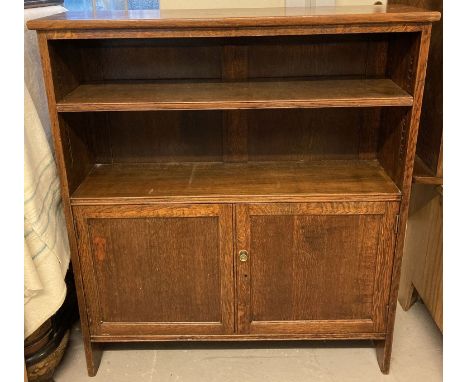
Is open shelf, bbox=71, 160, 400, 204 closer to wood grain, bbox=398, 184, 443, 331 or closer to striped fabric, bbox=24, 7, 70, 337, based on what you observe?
striped fabric, bbox=24, 7, 70, 337

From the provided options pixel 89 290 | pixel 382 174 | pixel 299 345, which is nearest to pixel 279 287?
pixel 299 345

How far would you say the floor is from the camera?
1.73 meters

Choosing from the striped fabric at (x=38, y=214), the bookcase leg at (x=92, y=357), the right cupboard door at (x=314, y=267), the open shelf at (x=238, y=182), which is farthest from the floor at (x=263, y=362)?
the open shelf at (x=238, y=182)

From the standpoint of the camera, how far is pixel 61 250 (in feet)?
5.25

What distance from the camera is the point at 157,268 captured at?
1628 mm

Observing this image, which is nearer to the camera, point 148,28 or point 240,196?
point 148,28

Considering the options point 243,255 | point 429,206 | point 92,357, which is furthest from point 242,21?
point 92,357

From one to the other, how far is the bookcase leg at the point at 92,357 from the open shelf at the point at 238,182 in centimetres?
52

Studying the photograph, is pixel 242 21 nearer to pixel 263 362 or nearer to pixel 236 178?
pixel 236 178

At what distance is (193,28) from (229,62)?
310 mm

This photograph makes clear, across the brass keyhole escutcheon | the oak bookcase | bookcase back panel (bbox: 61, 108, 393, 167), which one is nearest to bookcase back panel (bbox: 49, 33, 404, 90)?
the oak bookcase

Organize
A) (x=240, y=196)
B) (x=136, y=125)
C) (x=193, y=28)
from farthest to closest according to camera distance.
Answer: (x=136, y=125) → (x=240, y=196) → (x=193, y=28)

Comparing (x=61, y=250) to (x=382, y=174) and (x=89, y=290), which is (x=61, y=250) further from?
(x=382, y=174)

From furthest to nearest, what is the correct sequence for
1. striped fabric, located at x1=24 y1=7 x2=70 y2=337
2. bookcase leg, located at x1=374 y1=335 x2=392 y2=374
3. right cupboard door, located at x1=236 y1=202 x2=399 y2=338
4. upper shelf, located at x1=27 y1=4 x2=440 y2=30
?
bookcase leg, located at x1=374 y1=335 x2=392 y2=374 < right cupboard door, located at x1=236 y1=202 x2=399 y2=338 < striped fabric, located at x1=24 y1=7 x2=70 y2=337 < upper shelf, located at x1=27 y1=4 x2=440 y2=30
